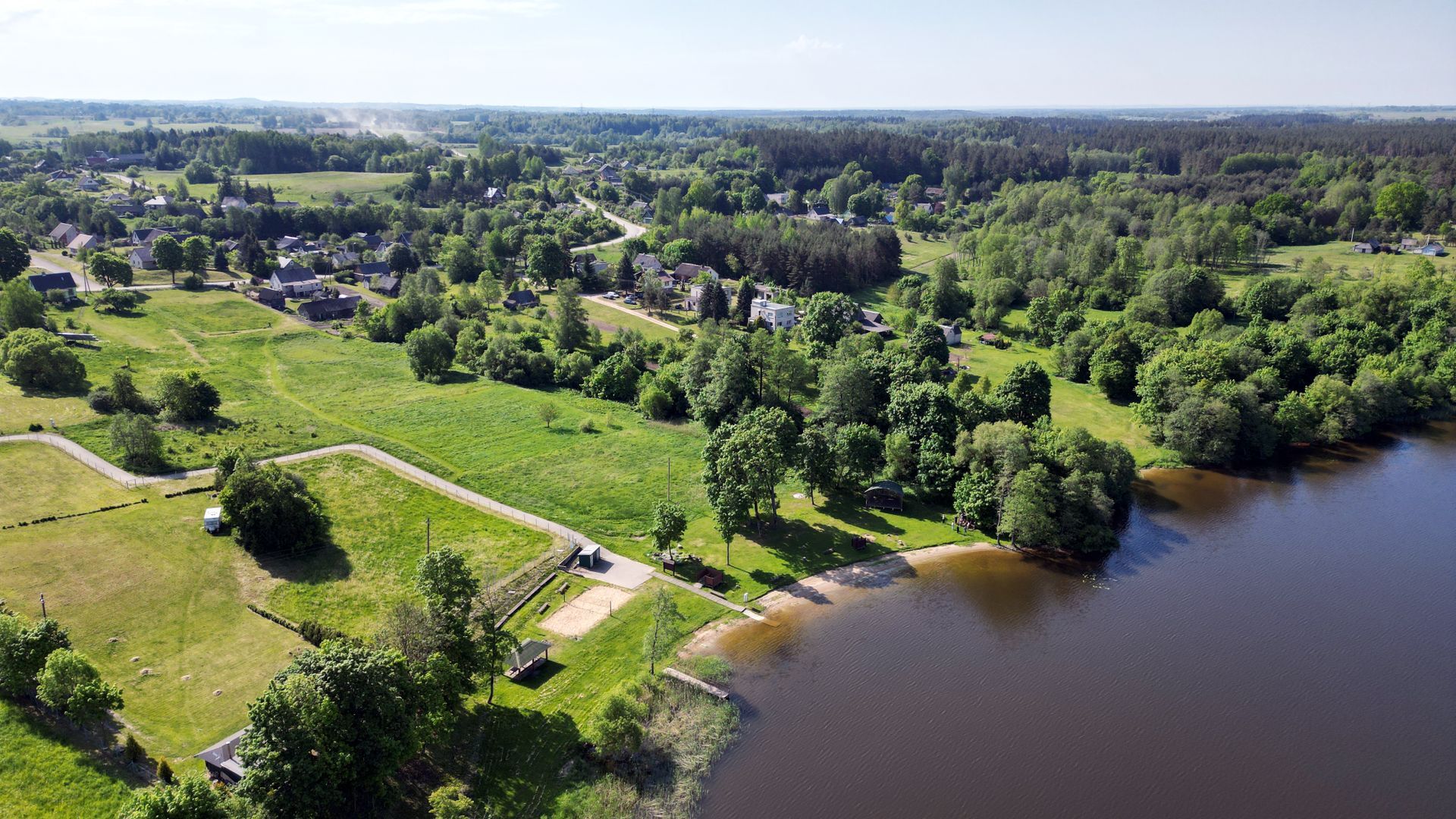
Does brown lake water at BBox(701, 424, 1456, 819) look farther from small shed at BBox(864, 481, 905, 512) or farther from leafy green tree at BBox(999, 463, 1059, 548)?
small shed at BBox(864, 481, 905, 512)

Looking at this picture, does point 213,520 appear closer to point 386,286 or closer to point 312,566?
point 312,566

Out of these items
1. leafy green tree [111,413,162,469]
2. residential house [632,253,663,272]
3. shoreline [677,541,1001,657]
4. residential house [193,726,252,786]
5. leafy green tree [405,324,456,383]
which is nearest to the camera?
residential house [193,726,252,786]

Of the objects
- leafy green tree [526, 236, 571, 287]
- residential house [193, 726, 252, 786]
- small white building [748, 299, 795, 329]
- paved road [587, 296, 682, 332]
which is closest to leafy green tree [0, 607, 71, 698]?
residential house [193, 726, 252, 786]

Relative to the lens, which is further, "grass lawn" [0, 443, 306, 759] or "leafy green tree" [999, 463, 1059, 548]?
"leafy green tree" [999, 463, 1059, 548]

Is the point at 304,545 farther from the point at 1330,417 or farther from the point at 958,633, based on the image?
the point at 1330,417

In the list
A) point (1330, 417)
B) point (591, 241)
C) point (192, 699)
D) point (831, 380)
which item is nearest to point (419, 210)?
point (591, 241)

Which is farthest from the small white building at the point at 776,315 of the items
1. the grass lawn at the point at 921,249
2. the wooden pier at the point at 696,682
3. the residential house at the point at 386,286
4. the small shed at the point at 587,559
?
the wooden pier at the point at 696,682
